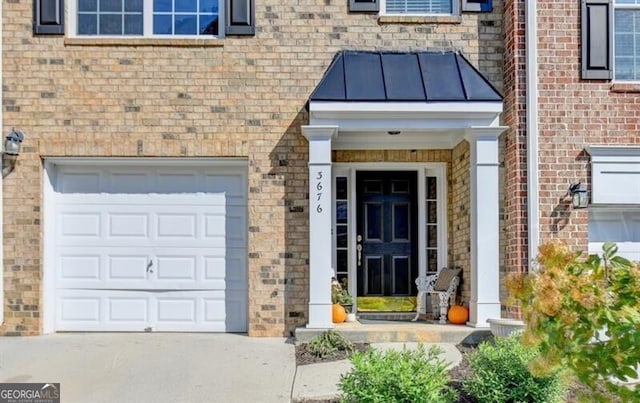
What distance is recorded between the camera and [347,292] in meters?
8.10

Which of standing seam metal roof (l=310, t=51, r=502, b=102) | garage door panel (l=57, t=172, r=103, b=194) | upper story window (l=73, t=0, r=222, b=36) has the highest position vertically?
upper story window (l=73, t=0, r=222, b=36)

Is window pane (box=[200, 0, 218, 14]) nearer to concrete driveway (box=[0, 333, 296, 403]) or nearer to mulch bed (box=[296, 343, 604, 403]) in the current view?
concrete driveway (box=[0, 333, 296, 403])

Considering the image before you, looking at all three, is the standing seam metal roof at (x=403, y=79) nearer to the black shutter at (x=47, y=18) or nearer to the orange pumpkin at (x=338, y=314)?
the orange pumpkin at (x=338, y=314)

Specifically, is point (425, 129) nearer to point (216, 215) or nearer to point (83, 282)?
point (216, 215)

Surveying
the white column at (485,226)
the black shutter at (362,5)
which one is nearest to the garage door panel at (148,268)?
the white column at (485,226)

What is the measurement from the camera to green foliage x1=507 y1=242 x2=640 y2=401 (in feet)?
9.87

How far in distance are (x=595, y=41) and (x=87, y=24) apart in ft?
21.6

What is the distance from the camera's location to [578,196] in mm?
7035

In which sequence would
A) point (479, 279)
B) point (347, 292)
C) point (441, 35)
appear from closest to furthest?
1. point (479, 279)
2. point (441, 35)
3. point (347, 292)

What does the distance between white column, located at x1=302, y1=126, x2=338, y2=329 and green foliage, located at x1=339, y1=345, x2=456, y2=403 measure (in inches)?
99.3

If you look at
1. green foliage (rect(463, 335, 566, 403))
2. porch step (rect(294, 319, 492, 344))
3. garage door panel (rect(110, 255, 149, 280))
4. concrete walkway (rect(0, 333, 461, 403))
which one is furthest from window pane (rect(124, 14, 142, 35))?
green foliage (rect(463, 335, 566, 403))

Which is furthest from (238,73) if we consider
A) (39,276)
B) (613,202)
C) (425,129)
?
(613,202)

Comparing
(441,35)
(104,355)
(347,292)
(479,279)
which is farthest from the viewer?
(347,292)

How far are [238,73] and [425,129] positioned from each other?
251 cm
